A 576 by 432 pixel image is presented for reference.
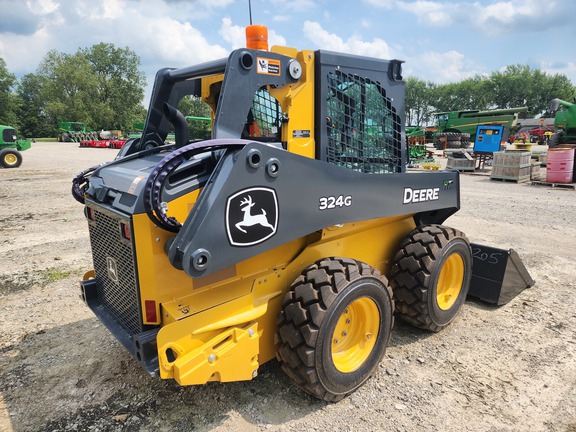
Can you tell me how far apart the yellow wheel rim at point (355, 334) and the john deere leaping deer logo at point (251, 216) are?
3.17ft

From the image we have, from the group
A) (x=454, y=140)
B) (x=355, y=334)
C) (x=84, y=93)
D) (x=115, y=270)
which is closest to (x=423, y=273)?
(x=355, y=334)

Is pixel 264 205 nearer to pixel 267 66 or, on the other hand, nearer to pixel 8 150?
pixel 267 66

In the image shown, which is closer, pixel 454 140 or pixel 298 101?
pixel 298 101

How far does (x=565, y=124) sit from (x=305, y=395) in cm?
1742

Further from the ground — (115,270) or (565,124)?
(565,124)

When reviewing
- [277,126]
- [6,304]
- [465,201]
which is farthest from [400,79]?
[465,201]

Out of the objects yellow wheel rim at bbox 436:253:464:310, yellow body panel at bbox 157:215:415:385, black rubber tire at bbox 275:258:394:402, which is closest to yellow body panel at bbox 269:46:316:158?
yellow body panel at bbox 157:215:415:385

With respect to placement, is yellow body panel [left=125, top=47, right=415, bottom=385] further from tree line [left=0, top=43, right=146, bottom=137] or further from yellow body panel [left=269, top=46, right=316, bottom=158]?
tree line [left=0, top=43, right=146, bottom=137]

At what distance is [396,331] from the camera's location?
379cm

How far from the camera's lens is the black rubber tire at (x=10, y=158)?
17.7 m

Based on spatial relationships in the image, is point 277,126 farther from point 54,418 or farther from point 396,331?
point 54,418

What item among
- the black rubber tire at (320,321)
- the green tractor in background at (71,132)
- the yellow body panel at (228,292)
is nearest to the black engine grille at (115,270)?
the yellow body panel at (228,292)

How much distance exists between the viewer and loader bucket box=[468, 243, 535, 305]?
4.30 m

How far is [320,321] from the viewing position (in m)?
2.55
